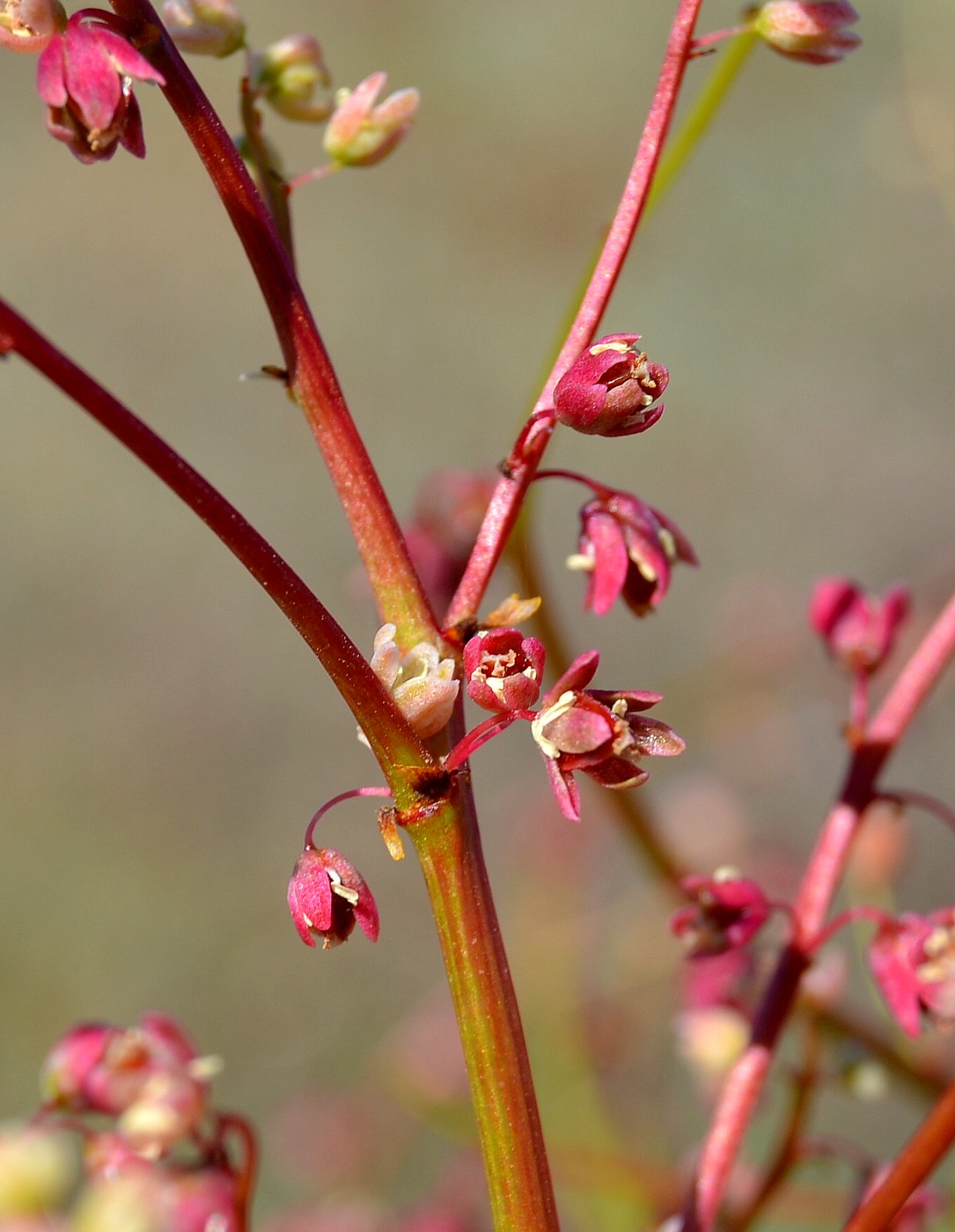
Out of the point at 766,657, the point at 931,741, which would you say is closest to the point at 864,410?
the point at 931,741

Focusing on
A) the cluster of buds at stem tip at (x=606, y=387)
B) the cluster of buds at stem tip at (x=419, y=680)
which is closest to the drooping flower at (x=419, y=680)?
the cluster of buds at stem tip at (x=419, y=680)

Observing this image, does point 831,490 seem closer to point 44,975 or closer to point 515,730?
point 515,730

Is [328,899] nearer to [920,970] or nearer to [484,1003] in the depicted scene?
[484,1003]

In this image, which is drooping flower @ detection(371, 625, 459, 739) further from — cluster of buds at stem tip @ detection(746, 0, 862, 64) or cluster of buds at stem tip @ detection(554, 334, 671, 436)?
cluster of buds at stem tip @ detection(746, 0, 862, 64)

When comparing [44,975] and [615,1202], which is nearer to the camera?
[615,1202]

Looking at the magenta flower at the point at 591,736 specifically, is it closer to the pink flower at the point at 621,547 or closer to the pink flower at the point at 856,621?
the pink flower at the point at 621,547

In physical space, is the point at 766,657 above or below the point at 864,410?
above
